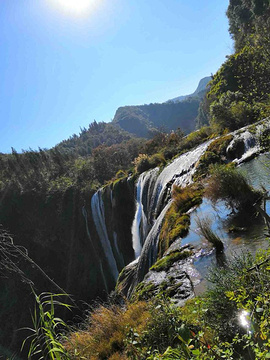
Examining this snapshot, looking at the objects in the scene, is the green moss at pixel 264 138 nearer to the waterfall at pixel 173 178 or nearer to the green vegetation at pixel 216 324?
the green vegetation at pixel 216 324

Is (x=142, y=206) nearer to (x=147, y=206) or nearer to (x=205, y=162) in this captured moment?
(x=147, y=206)

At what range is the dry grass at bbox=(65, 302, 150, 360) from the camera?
3.42 m

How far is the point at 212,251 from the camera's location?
16.3 ft

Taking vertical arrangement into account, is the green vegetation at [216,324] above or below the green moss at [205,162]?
below

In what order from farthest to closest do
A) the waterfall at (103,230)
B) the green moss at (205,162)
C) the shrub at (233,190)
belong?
the waterfall at (103,230) → the green moss at (205,162) → the shrub at (233,190)

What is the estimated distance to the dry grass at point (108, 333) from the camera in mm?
3423

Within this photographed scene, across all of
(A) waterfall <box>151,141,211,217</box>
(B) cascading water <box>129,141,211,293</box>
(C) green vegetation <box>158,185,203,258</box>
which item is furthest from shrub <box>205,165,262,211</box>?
(A) waterfall <box>151,141,211,217</box>

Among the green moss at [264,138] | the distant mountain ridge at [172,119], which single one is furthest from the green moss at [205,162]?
the distant mountain ridge at [172,119]

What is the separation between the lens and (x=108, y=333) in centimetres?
379

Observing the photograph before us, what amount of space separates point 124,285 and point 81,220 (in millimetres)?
24316

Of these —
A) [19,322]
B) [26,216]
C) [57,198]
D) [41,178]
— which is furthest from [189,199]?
[41,178]

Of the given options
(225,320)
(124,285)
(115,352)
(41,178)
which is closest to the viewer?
(225,320)

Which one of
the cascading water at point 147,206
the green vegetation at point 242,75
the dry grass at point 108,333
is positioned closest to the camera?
the dry grass at point 108,333

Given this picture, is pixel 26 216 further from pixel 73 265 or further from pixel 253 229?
pixel 253 229
